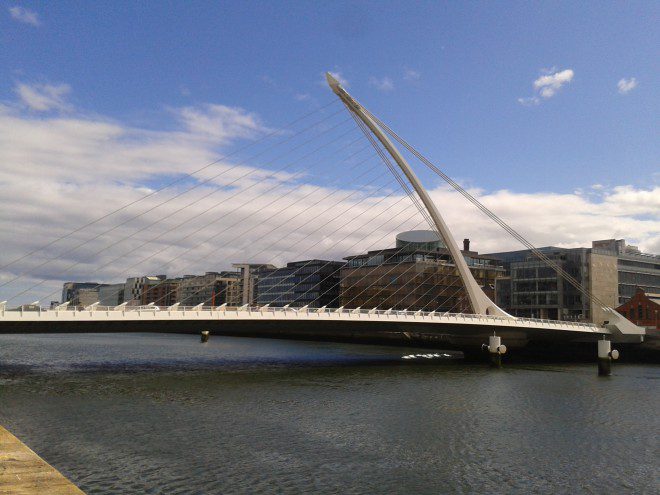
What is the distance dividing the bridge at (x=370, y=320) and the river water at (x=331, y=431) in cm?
405

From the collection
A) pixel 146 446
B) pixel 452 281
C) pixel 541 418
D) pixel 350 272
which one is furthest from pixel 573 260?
pixel 146 446

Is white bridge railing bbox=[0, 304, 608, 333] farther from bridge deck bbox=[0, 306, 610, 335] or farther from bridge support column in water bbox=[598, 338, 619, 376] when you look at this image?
bridge support column in water bbox=[598, 338, 619, 376]

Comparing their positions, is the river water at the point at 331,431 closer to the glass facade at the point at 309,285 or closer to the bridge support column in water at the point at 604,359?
the bridge support column in water at the point at 604,359

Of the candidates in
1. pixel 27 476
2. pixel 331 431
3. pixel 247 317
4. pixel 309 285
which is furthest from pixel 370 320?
pixel 309 285

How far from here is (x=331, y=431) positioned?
25250 millimetres

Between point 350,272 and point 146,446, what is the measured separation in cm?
11023

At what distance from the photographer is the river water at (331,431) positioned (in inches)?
725

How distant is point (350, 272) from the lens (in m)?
131

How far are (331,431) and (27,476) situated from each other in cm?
1504

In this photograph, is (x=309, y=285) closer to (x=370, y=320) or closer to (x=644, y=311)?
(x=644, y=311)

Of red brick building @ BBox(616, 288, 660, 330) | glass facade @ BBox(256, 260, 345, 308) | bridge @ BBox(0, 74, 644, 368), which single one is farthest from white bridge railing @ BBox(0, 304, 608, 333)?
glass facade @ BBox(256, 260, 345, 308)

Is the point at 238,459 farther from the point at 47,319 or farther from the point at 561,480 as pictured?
the point at 47,319

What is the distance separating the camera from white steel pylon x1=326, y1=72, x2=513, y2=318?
62312mm

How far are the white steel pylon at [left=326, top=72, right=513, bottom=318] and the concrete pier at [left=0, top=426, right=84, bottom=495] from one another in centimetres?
5233
